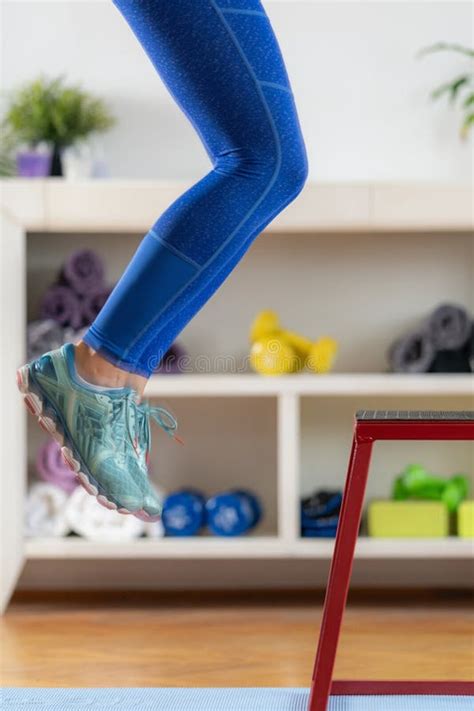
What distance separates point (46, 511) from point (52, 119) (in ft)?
2.99

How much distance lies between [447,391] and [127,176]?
95 cm

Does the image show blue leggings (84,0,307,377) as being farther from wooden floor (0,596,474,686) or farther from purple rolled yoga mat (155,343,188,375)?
purple rolled yoga mat (155,343,188,375)

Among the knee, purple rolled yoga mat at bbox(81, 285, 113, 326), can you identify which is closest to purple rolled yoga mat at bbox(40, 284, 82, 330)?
purple rolled yoga mat at bbox(81, 285, 113, 326)

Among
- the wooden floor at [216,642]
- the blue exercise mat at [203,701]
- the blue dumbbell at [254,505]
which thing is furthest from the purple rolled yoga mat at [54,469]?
the blue exercise mat at [203,701]

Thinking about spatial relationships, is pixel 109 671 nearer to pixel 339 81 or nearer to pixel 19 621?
pixel 19 621

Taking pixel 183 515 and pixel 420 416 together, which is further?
pixel 183 515

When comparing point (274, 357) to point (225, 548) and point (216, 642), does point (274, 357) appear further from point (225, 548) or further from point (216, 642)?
point (216, 642)

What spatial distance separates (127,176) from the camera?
8.43ft

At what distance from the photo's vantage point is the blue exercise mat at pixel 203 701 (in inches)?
57.5

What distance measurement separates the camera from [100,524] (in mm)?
2293

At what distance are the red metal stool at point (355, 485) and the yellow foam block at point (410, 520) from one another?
3.18ft

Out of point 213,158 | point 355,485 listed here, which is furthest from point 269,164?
point 355,485

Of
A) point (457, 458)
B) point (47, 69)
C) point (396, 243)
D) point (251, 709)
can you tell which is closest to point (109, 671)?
point (251, 709)

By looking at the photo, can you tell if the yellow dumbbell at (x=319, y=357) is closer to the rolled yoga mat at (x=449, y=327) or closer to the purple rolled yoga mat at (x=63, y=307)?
the rolled yoga mat at (x=449, y=327)
